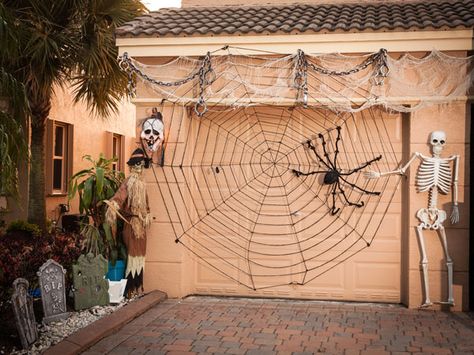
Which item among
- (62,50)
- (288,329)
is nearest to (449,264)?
(288,329)

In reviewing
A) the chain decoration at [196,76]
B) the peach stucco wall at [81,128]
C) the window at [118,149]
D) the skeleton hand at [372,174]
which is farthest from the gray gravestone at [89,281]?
the window at [118,149]

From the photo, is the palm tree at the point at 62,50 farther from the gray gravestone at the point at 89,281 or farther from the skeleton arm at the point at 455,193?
the skeleton arm at the point at 455,193

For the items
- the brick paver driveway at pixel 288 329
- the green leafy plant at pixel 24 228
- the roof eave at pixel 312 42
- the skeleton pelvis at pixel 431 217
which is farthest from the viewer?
the green leafy plant at pixel 24 228

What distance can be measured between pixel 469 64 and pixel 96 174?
5.02 meters

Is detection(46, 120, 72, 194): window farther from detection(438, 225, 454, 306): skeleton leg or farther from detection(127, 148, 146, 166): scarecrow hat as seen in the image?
detection(438, 225, 454, 306): skeleton leg

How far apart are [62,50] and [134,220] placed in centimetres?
389

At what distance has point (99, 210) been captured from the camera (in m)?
8.80

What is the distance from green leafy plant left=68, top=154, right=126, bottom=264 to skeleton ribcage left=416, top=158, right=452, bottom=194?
13.1 feet

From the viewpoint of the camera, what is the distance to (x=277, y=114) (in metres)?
8.73

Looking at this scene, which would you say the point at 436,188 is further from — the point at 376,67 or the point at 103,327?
the point at 103,327

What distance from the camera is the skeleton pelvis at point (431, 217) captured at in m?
7.95

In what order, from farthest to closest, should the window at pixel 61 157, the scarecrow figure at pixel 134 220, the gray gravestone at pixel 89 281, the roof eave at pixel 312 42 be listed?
the window at pixel 61 157, the scarecrow figure at pixel 134 220, the roof eave at pixel 312 42, the gray gravestone at pixel 89 281

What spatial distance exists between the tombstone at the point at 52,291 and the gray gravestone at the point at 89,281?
1.37 feet

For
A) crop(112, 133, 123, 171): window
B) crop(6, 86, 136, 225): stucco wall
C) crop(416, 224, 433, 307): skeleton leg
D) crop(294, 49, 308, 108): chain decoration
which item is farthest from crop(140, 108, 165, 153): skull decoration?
crop(112, 133, 123, 171): window
